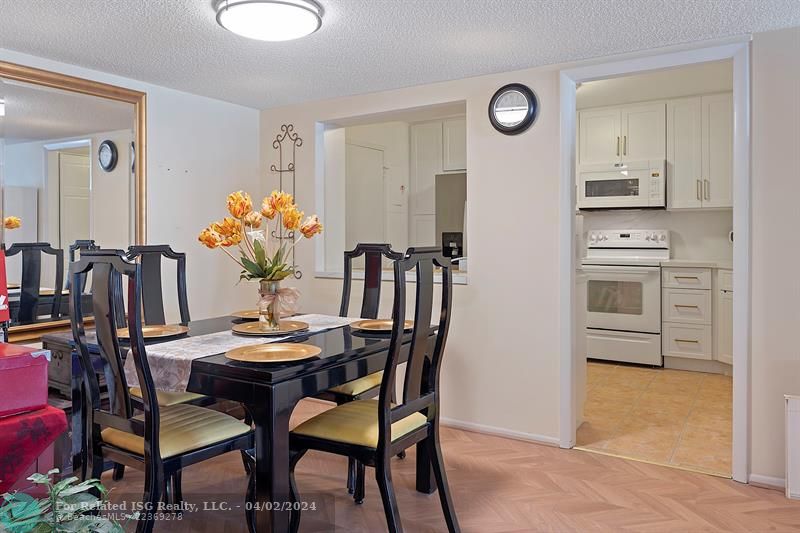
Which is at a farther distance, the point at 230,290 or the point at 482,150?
the point at 230,290

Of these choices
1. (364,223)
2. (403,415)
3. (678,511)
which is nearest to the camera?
(403,415)

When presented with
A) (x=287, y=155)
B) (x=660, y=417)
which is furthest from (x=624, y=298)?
(x=287, y=155)

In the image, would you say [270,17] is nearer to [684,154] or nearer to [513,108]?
[513,108]

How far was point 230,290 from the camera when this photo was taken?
14.4 ft

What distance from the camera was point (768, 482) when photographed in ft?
9.19

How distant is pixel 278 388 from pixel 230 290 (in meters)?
2.66

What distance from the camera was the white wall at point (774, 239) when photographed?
2.73m

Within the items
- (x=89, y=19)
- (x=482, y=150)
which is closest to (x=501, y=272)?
(x=482, y=150)

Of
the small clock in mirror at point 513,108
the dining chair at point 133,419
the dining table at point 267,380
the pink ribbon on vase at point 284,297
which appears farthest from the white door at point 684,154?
the dining chair at point 133,419

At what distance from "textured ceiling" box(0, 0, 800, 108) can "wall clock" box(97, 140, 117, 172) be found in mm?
434

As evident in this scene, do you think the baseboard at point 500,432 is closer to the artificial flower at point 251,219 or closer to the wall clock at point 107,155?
the artificial flower at point 251,219

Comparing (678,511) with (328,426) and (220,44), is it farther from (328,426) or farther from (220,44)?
(220,44)

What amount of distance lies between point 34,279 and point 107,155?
2.74 feet

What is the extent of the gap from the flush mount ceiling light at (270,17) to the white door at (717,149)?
153 inches
